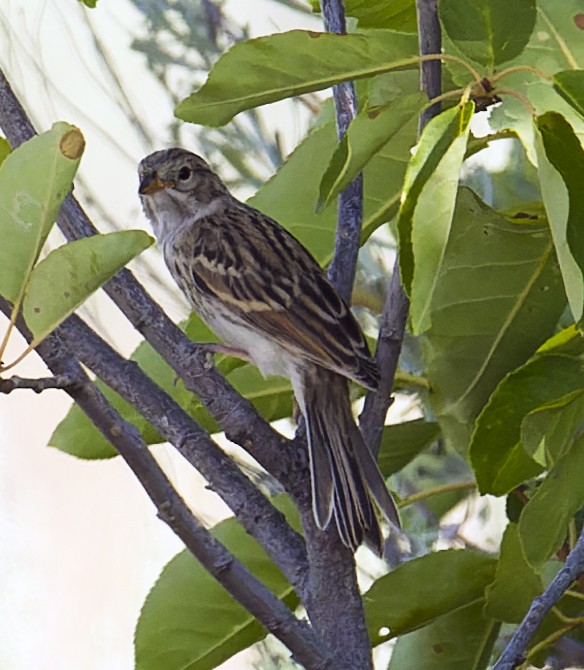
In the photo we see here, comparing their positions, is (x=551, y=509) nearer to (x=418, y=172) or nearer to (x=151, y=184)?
(x=418, y=172)

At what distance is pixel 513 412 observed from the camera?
2.46ft

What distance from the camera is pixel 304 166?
85 centimetres

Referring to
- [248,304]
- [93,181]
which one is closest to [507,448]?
[248,304]

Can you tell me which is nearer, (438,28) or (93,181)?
(438,28)

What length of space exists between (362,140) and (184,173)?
97 centimetres

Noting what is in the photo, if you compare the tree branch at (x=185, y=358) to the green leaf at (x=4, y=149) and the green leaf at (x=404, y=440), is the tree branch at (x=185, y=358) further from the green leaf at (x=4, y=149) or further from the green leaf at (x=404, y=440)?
the green leaf at (x=404, y=440)

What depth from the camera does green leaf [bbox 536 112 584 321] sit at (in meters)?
0.52

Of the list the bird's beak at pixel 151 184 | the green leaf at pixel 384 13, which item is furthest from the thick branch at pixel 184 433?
the bird's beak at pixel 151 184

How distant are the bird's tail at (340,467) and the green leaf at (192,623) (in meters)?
0.11

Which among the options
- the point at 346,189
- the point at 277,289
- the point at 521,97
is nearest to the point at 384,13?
the point at 346,189

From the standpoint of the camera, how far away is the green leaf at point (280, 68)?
2.10ft

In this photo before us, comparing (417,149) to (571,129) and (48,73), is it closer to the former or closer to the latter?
(571,129)

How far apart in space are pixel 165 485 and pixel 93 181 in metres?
1.40

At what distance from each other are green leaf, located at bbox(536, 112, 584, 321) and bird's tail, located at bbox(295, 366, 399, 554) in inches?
10.8
